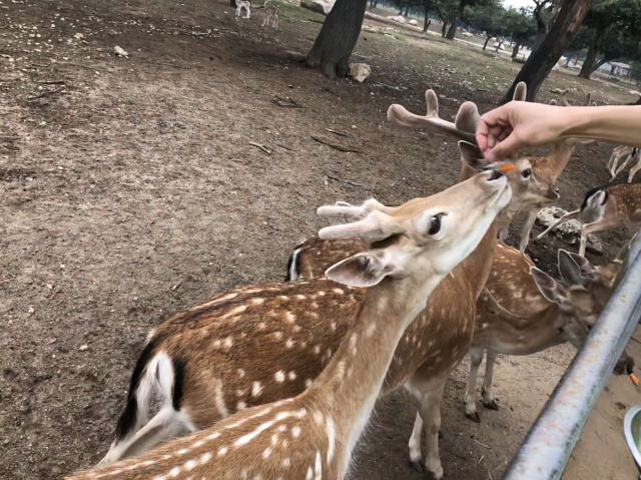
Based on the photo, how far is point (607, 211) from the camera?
5.71 metres

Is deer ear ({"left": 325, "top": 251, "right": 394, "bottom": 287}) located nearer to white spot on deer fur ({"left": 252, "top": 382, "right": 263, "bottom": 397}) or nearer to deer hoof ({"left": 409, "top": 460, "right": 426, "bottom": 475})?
white spot on deer fur ({"left": 252, "top": 382, "right": 263, "bottom": 397})

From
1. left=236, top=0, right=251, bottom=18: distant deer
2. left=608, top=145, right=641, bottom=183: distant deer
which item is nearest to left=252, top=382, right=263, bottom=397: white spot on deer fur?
left=608, top=145, right=641, bottom=183: distant deer

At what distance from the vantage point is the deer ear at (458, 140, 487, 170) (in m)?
2.80

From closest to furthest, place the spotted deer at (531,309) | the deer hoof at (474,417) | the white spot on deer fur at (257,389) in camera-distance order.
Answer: the white spot on deer fur at (257,389)
the spotted deer at (531,309)
the deer hoof at (474,417)

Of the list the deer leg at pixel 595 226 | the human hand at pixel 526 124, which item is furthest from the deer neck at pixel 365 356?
the deer leg at pixel 595 226

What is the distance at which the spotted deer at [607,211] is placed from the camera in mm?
5645

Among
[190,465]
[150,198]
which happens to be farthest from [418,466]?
[150,198]

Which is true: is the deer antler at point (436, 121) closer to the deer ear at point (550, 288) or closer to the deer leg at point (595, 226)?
the deer ear at point (550, 288)

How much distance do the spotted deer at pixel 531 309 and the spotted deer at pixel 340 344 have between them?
118 cm

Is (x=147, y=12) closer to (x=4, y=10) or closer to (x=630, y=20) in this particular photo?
(x=4, y=10)

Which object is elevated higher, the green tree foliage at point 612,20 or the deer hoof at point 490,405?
the green tree foliage at point 612,20

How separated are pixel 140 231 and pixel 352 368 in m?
2.43

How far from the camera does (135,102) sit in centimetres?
575

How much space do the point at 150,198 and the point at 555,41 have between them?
23.4 ft
